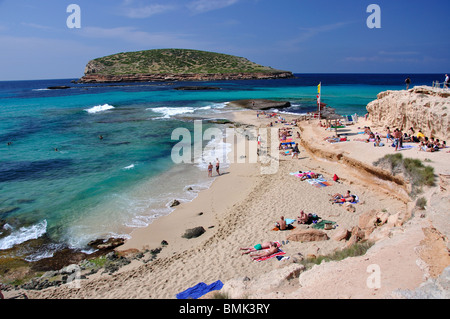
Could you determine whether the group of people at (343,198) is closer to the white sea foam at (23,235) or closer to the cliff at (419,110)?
the cliff at (419,110)

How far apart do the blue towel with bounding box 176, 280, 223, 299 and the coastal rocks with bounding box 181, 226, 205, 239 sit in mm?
3192

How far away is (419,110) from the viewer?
1667cm

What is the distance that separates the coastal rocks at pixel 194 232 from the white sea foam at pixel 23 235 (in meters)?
6.18

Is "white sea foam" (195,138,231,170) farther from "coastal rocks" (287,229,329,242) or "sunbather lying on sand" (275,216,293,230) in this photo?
"coastal rocks" (287,229,329,242)

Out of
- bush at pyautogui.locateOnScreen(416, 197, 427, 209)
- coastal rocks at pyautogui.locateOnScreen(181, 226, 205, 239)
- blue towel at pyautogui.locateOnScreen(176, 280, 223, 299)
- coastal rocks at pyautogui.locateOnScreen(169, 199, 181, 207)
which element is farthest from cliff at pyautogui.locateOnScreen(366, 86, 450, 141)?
blue towel at pyautogui.locateOnScreen(176, 280, 223, 299)

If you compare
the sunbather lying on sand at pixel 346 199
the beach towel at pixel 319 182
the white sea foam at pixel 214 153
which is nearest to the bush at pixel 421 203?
the sunbather lying on sand at pixel 346 199

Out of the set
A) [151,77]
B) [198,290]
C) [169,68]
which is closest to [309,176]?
[198,290]

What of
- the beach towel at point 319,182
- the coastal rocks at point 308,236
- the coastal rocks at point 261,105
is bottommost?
the coastal rocks at point 308,236

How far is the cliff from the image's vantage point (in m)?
15.3

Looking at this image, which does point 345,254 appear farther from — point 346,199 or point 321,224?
point 346,199

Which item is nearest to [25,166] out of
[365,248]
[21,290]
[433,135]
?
[21,290]

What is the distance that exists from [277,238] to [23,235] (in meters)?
10.4

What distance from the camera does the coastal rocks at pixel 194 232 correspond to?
1066cm

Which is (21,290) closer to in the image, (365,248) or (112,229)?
(112,229)
